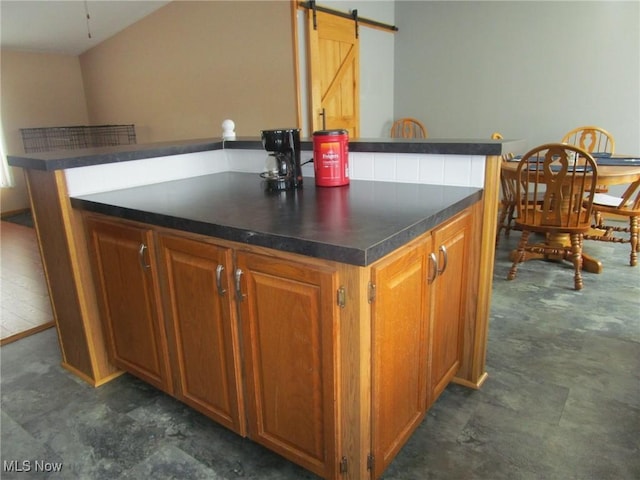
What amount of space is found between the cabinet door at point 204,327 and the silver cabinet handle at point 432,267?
612 mm

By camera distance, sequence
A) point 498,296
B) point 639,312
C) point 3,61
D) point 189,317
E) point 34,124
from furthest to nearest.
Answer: point 34,124 → point 3,61 → point 498,296 → point 639,312 → point 189,317

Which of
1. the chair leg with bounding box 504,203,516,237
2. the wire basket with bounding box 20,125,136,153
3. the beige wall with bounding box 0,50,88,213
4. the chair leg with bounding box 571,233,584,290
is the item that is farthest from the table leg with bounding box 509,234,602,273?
the beige wall with bounding box 0,50,88,213

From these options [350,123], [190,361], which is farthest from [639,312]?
[350,123]

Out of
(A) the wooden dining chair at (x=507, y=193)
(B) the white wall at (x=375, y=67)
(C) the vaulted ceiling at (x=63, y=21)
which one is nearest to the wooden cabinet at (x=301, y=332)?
(A) the wooden dining chair at (x=507, y=193)

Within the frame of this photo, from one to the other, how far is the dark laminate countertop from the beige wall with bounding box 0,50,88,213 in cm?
521

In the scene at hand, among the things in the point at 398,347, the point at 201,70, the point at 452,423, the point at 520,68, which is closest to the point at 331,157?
the point at 398,347

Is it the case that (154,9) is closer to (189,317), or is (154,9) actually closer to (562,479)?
(189,317)

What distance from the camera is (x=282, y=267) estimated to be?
47.5 inches

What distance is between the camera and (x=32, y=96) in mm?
6055

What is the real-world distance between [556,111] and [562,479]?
4.19 meters

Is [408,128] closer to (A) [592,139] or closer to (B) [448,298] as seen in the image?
(A) [592,139]

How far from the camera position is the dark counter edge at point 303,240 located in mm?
1057

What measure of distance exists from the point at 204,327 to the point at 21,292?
2316 mm

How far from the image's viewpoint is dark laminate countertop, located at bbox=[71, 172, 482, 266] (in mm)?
1130
